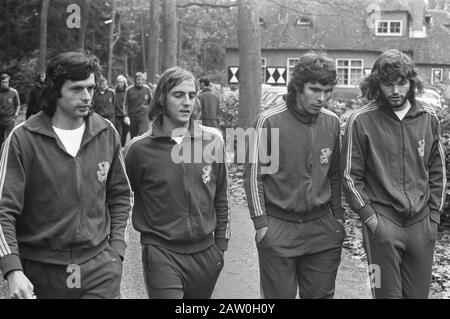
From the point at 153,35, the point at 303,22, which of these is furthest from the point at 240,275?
the point at 303,22

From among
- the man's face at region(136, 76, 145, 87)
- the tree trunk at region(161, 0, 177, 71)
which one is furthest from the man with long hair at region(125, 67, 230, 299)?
the tree trunk at region(161, 0, 177, 71)

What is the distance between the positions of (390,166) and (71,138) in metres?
2.14

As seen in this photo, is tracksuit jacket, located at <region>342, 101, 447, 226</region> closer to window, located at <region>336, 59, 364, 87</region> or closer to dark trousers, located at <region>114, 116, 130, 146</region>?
dark trousers, located at <region>114, 116, 130, 146</region>

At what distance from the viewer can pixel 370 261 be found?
4.84 m

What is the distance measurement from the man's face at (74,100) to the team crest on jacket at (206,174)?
91 cm

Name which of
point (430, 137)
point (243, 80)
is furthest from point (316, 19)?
point (430, 137)

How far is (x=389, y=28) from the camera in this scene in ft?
209

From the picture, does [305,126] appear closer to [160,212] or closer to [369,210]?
[369,210]

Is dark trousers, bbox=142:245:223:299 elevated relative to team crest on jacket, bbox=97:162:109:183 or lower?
lower

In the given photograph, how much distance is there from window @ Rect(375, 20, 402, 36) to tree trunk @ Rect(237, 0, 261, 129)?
48.5 meters

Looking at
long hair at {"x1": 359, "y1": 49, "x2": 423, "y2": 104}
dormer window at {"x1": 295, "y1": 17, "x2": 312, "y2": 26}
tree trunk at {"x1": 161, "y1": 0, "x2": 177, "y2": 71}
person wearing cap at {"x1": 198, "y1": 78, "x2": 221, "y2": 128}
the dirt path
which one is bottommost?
the dirt path

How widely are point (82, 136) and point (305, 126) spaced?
5.18ft

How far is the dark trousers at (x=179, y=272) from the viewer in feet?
14.4

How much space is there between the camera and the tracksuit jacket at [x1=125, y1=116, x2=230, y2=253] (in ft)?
14.8
